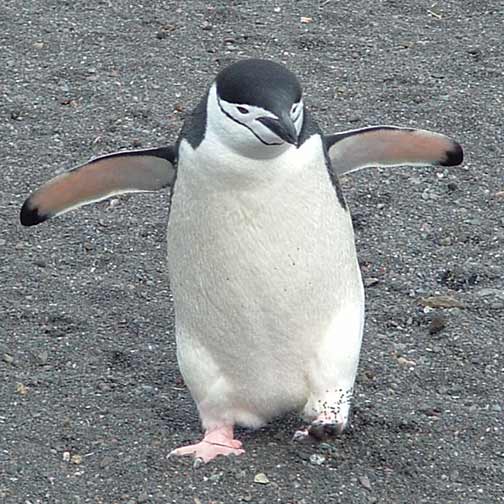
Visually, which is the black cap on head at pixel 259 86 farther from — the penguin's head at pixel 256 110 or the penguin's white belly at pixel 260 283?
the penguin's white belly at pixel 260 283

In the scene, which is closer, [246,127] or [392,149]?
[246,127]

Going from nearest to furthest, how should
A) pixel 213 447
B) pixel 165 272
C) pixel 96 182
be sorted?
pixel 213 447 < pixel 96 182 < pixel 165 272

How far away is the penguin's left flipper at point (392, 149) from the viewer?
313 cm

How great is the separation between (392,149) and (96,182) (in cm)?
62

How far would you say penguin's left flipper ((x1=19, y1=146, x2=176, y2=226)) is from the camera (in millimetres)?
3068

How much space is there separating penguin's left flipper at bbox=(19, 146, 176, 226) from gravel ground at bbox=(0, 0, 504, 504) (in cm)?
42

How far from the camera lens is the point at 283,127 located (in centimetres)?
262

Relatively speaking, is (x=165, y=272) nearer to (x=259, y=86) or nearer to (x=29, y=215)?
(x=29, y=215)

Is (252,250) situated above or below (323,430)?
above

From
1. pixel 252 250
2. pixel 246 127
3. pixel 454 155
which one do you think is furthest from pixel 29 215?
pixel 454 155

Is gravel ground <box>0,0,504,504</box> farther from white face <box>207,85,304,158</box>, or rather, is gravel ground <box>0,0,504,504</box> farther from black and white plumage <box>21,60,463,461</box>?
white face <box>207,85,304,158</box>

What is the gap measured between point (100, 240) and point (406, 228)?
0.80m

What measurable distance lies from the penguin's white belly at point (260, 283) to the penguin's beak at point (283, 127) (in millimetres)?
181

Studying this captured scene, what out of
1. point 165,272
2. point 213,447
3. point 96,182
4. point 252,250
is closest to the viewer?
point 252,250
